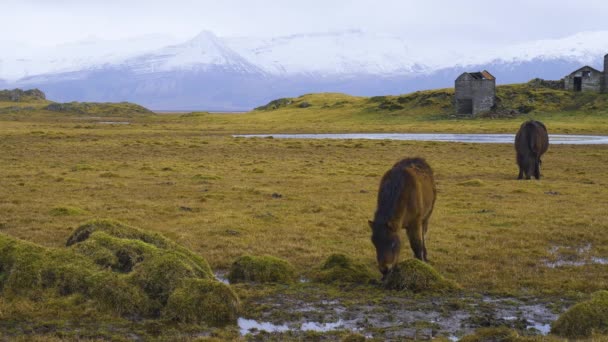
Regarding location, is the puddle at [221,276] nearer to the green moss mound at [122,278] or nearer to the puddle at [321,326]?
the green moss mound at [122,278]

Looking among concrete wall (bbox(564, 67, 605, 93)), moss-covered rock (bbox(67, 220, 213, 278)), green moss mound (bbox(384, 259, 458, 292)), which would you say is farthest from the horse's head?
concrete wall (bbox(564, 67, 605, 93))

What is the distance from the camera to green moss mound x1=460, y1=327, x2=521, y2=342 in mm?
8695

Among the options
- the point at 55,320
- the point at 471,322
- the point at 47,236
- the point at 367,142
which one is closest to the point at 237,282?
the point at 55,320

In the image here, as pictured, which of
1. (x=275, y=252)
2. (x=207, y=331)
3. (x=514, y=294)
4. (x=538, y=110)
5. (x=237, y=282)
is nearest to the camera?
(x=207, y=331)

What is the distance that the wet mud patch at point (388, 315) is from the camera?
920cm

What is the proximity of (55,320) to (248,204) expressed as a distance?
40.2 feet

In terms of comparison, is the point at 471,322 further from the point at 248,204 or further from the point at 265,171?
the point at 265,171

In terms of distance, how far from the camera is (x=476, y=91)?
289ft

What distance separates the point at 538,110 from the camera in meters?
87.4

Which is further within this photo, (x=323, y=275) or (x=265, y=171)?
(x=265, y=171)

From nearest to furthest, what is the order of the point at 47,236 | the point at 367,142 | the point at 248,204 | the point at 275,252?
the point at 275,252 → the point at 47,236 → the point at 248,204 → the point at 367,142

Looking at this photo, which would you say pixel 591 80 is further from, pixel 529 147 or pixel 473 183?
pixel 473 183

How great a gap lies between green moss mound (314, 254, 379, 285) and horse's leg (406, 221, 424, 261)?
40.5 inches

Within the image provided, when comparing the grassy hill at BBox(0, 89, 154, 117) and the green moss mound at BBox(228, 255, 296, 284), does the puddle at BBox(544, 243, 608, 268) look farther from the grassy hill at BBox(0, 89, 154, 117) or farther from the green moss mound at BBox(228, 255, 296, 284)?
the grassy hill at BBox(0, 89, 154, 117)
